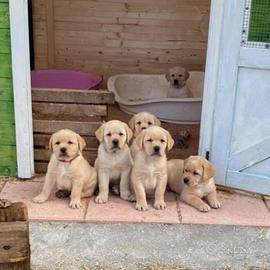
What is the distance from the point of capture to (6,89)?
136 inches

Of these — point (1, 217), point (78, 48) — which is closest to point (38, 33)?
point (78, 48)

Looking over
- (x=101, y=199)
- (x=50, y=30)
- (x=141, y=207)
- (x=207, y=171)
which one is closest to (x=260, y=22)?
(x=207, y=171)

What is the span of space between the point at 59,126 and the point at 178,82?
6.14 ft

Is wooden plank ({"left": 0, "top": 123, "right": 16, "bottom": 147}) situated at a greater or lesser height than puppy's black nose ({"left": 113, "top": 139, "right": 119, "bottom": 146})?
lesser

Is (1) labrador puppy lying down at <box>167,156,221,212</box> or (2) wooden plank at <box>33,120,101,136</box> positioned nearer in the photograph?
(1) labrador puppy lying down at <box>167,156,221,212</box>

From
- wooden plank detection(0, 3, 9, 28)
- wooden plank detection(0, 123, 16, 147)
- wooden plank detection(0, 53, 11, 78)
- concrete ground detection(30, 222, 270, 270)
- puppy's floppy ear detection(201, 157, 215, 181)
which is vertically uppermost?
wooden plank detection(0, 3, 9, 28)

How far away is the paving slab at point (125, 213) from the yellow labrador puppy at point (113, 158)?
0.21 ft

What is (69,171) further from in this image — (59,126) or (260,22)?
(260,22)

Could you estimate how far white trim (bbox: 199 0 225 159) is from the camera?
3229mm

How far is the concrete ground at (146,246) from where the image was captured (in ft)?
8.67

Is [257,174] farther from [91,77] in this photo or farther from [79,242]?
[91,77]

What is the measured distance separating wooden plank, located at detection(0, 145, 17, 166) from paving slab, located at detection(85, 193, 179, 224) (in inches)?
28.0

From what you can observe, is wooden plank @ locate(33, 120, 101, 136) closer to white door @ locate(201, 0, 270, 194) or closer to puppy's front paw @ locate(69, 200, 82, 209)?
puppy's front paw @ locate(69, 200, 82, 209)

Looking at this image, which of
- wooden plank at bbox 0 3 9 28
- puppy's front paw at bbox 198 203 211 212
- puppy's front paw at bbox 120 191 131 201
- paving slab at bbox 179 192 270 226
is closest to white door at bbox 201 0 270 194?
paving slab at bbox 179 192 270 226
